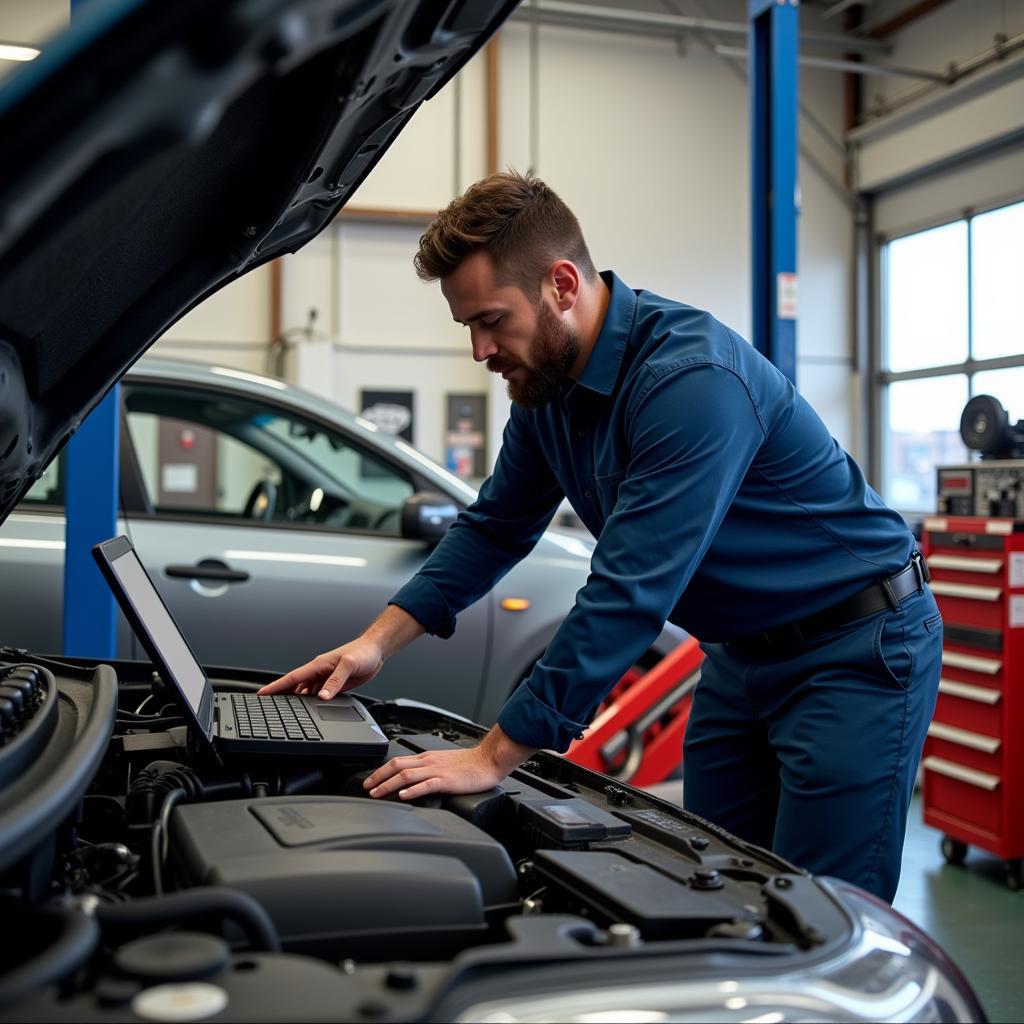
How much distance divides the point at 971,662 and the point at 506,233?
8.12 feet

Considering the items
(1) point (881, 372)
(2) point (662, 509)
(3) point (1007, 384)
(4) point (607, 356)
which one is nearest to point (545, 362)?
(4) point (607, 356)

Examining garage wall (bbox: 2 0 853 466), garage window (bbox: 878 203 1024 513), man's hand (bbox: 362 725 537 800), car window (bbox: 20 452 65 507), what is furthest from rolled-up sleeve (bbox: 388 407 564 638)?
garage window (bbox: 878 203 1024 513)

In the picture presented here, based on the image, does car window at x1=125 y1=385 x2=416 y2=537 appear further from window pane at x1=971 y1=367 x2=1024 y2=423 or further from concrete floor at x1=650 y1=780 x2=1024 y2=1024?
window pane at x1=971 y1=367 x2=1024 y2=423

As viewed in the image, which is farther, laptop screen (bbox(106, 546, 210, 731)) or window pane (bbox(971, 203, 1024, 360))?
window pane (bbox(971, 203, 1024, 360))

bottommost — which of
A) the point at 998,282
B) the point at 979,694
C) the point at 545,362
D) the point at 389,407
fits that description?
the point at 979,694

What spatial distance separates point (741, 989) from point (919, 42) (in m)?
10.1

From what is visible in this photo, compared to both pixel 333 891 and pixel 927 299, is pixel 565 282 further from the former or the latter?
pixel 927 299

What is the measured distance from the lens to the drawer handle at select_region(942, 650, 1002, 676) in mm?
3318

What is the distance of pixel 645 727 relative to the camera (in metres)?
3.30

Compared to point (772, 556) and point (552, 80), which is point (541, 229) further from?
point (552, 80)

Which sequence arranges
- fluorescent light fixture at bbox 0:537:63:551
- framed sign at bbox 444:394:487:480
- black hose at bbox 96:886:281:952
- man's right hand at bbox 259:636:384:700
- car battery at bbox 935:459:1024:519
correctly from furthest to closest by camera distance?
framed sign at bbox 444:394:487:480 < car battery at bbox 935:459:1024:519 < fluorescent light fixture at bbox 0:537:63:551 < man's right hand at bbox 259:636:384:700 < black hose at bbox 96:886:281:952

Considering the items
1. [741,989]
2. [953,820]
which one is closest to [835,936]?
[741,989]

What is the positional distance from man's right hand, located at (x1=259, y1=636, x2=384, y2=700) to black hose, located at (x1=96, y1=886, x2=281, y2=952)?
86 centimetres

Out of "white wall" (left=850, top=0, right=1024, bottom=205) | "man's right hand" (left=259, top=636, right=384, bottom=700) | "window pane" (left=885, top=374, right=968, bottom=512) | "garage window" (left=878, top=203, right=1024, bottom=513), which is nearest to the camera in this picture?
"man's right hand" (left=259, top=636, right=384, bottom=700)
